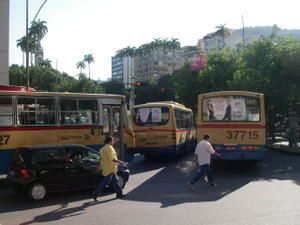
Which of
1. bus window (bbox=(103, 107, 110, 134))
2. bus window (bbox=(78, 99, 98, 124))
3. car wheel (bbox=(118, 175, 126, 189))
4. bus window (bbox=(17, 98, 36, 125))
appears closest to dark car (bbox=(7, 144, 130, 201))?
car wheel (bbox=(118, 175, 126, 189))

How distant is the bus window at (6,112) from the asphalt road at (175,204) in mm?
2019

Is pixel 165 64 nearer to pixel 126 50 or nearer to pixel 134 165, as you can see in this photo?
pixel 126 50

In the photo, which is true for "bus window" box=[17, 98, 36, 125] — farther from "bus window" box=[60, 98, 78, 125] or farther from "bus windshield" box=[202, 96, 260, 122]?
"bus windshield" box=[202, 96, 260, 122]

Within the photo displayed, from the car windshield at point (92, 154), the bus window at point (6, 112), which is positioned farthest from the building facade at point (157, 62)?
the car windshield at point (92, 154)

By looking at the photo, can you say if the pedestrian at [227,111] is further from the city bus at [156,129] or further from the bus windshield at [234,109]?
the city bus at [156,129]

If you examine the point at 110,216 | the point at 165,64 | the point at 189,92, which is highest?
the point at 165,64

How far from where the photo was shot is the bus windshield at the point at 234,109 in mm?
16688

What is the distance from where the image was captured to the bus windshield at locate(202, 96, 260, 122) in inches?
657

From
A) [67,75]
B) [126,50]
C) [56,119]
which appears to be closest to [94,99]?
[56,119]

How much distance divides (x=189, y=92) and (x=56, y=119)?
116 ft

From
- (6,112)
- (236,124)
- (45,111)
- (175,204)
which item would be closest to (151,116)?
(236,124)

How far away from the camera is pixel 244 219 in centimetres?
884

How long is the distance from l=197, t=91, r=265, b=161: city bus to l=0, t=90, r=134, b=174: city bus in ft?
10.5

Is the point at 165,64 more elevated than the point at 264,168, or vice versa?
the point at 165,64
